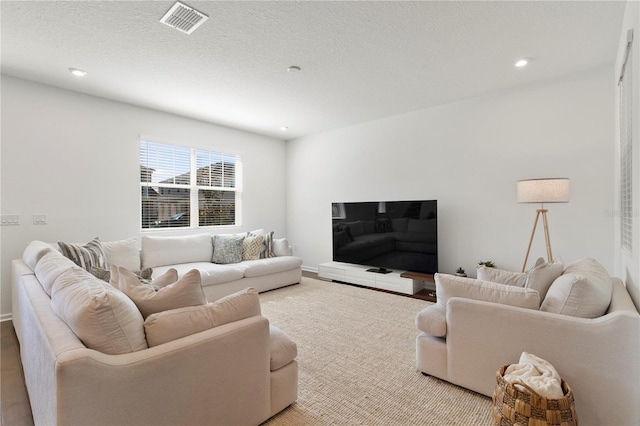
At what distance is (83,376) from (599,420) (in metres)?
2.33

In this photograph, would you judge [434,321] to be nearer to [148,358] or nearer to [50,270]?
[148,358]

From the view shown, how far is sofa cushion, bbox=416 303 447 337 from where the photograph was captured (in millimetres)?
2057

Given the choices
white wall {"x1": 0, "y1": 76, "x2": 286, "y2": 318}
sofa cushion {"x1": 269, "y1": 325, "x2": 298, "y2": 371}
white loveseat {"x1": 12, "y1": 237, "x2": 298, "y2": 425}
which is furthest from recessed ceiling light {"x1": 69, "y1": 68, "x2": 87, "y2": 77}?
sofa cushion {"x1": 269, "y1": 325, "x2": 298, "y2": 371}

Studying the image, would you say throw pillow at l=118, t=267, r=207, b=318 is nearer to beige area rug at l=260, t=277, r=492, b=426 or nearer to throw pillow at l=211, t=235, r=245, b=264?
beige area rug at l=260, t=277, r=492, b=426

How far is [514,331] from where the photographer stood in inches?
69.5

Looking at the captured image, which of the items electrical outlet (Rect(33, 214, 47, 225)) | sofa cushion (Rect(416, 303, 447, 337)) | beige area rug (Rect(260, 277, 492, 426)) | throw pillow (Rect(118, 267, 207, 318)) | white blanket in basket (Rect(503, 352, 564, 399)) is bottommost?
beige area rug (Rect(260, 277, 492, 426))

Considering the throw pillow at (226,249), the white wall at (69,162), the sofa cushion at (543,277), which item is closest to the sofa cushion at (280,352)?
the sofa cushion at (543,277)

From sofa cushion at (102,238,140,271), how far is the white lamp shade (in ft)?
14.9

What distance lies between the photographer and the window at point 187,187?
4539mm

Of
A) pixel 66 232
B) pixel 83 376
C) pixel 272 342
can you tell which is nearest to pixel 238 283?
pixel 66 232

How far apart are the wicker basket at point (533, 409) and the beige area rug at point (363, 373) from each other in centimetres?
36

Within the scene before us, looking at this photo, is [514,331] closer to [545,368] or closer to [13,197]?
[545,368]

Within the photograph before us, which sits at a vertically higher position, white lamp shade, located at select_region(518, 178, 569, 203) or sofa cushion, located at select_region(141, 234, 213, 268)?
white lamp shade, located at select_region(518, 178, 569, 203)

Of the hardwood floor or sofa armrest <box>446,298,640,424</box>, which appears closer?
sofa armrest <box>446,298,640,424</box>
